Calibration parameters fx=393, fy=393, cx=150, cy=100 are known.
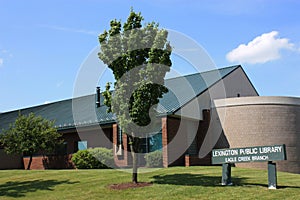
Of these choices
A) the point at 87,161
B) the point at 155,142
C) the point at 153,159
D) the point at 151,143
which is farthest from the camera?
the point at 151,143

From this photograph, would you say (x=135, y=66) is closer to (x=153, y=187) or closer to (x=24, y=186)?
(x=153, y=187)

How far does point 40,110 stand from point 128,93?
26.0 metres

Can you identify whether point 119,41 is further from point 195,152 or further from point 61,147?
point 61,147

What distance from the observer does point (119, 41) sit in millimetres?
15922

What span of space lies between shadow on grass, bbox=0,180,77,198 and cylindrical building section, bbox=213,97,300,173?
42.0 feet

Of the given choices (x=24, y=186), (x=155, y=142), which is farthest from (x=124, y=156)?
(x=24, y=186)

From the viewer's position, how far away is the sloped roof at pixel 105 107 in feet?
84.8

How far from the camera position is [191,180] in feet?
52.8

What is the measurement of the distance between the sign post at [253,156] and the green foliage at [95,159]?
35.0 ft

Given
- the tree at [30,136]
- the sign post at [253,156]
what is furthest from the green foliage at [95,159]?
the sign post at [253,156]

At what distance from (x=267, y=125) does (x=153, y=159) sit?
7.99 metres

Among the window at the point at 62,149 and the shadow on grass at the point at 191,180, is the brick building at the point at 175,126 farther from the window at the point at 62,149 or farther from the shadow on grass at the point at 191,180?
the shadow on grass at the point at 191,180

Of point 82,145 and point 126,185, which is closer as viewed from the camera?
point 126,185

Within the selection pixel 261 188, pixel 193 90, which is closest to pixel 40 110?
pixel 193 90
